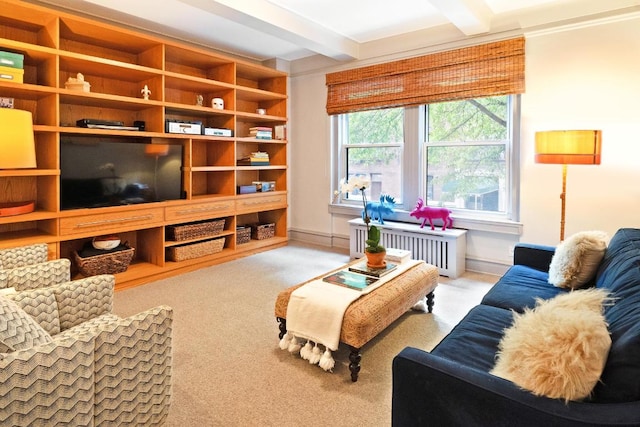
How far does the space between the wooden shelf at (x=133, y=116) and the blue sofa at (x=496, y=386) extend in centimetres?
318

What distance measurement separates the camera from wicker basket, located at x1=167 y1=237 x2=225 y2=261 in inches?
168

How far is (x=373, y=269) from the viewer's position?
2807 millimetres

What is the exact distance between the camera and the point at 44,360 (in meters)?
1.22

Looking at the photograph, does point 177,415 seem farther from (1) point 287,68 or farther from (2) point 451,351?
(1) point 287,68

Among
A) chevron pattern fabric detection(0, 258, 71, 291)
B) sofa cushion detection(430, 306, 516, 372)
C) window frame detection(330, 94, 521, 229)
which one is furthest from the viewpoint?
window frame detection(330, 94, 521, 229)

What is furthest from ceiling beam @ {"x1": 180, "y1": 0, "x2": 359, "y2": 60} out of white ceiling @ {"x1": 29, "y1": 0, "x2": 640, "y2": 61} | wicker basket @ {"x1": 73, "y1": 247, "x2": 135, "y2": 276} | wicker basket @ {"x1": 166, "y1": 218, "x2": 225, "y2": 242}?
wicker basket @ {"x1": 73, "y1": 247, "x2": 135, "y2": 276}

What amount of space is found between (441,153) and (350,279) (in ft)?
8.07

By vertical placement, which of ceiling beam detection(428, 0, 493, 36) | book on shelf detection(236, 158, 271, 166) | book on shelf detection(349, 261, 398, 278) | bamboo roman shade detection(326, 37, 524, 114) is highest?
ceiling beam detection(428, 0, 493, 36)

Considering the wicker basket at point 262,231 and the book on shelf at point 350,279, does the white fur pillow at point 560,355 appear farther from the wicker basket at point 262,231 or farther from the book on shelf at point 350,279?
the wicker basket at point 262,231

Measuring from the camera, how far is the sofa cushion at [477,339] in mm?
1631

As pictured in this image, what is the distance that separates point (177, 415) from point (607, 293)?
1.95 metres

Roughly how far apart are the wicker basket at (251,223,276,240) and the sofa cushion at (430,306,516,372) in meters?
3.64

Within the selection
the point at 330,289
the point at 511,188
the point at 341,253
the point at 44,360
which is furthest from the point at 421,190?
the point at 44,360

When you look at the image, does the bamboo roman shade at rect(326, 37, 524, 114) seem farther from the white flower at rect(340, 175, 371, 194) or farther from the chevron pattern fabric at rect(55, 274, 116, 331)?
the chevron pattern fabric at rect(55, 274, 116, 331)
